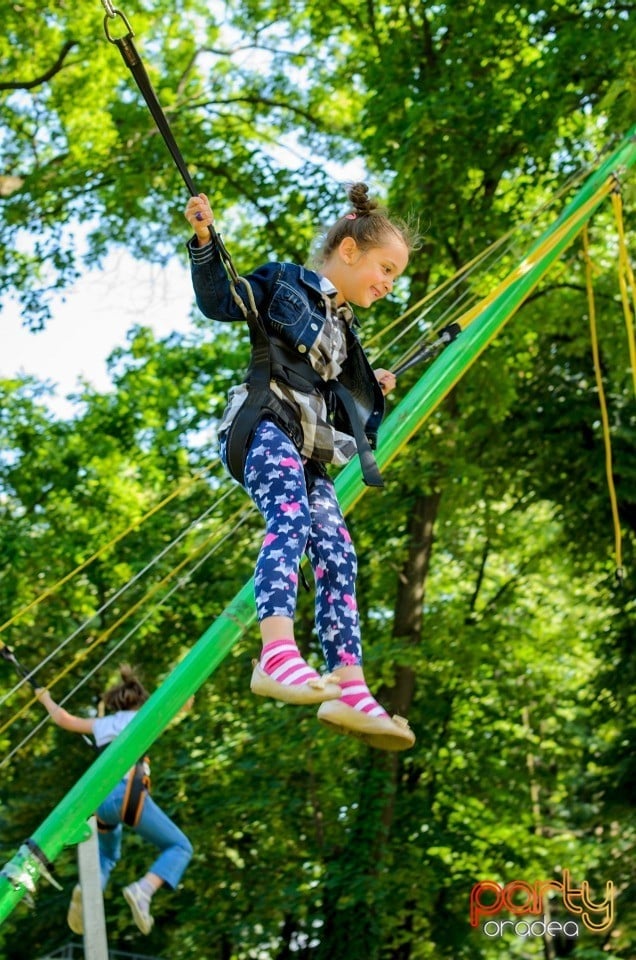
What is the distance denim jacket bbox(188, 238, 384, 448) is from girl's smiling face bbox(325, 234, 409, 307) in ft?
0.28


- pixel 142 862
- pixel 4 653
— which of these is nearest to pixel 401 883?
pixel 142 862

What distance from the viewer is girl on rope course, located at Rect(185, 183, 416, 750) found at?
269 cm

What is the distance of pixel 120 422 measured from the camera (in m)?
12.4

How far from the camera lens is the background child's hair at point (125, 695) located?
524 cm

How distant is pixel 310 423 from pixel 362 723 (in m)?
0.68

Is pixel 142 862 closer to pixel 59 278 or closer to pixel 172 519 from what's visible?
pixel 172 519

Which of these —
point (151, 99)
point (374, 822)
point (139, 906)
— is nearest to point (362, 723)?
point (151, 99)

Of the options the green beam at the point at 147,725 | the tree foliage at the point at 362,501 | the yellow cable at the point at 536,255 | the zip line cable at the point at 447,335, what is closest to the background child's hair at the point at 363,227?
the green beam at the point at 147,725

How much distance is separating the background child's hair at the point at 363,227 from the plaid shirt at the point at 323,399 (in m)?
0.12

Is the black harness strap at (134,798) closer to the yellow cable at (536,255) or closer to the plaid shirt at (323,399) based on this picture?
the yellow cable at (536,255)

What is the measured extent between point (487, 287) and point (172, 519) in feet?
12.6

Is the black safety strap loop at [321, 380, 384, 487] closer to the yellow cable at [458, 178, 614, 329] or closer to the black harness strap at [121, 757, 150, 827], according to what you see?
the yellow cable at [458, 178, 614, 329]

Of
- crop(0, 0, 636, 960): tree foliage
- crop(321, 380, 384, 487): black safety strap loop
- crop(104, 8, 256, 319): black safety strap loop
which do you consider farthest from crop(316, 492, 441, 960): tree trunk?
crop(104, 8, 256, 319): black safety strap loop

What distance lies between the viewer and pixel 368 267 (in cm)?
309
